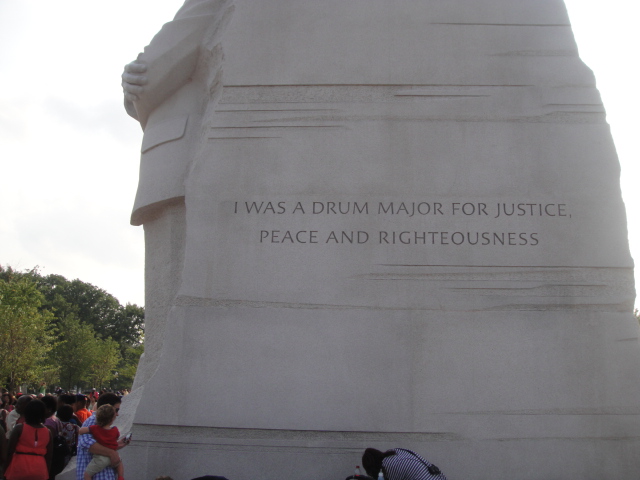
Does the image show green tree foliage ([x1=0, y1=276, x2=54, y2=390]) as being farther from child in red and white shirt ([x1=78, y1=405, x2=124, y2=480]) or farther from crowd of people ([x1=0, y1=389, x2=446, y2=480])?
child in red and white shirt ([x1=78, y1=405, x2=124, y2=480])

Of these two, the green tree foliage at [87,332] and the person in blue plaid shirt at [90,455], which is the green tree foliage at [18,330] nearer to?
→ the green tree foliage at [87,332]

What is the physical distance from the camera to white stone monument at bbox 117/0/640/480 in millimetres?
4508

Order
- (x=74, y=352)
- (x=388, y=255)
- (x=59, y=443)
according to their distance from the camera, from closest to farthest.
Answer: (x=388, y=255) → (x=59, y=443) → (x=74, y=352)

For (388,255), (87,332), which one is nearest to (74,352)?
(87,332)

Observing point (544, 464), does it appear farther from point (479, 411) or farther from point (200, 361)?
point (200, 361)

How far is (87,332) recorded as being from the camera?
4244 cm

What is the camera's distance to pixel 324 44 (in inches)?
213

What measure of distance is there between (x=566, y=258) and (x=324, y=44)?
8.62ft

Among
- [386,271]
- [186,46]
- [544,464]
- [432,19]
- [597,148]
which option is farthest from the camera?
[186,46]

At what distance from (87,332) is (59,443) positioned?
39841 mm

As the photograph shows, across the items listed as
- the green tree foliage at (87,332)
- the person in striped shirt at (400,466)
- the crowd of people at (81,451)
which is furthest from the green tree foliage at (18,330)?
the person in striped shirt at (400,466)

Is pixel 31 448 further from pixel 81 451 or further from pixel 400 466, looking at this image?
pixel 400 466

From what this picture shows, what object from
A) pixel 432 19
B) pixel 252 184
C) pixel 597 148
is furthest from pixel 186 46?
pixel 597 148

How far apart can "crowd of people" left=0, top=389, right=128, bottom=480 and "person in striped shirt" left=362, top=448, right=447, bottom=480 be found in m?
1.58
